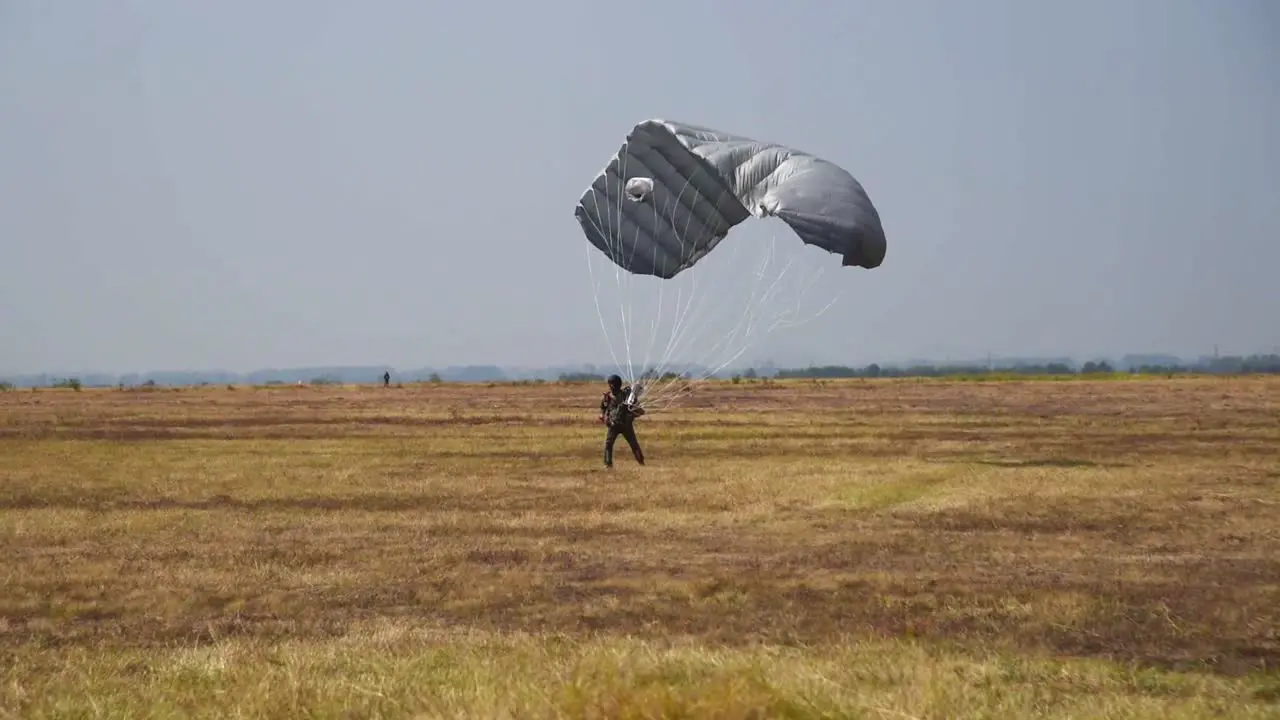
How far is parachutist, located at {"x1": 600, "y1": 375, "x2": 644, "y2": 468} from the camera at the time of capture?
2205cm

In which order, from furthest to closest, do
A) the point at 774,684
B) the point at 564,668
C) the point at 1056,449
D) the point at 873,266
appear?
the point at 1056,449
the point at 873,266
the point at 564,668
the point at 774,684

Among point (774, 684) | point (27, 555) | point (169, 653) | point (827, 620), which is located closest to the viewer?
point (774, 684)

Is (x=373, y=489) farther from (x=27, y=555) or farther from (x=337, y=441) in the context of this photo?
(x=337, y=441)

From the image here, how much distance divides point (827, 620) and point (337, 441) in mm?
21505

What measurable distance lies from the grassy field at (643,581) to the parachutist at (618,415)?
38 centimetres

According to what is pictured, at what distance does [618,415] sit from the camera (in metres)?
22.1

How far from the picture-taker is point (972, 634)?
30.3 feet

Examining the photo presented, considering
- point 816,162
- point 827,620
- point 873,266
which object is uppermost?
point 816,162

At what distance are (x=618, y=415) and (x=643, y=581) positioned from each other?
34.5ft

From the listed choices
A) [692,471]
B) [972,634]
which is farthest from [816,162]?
[972,634]

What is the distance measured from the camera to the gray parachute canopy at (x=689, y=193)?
59.0 ft

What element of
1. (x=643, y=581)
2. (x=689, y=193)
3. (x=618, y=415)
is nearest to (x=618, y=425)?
(x=618, y=415)

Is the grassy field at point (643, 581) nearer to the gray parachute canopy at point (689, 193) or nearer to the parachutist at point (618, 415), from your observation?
the parachutist at point (618, 415)

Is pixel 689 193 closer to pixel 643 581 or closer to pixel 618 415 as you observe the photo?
pixel 618 415
